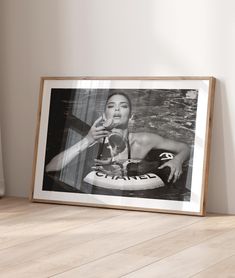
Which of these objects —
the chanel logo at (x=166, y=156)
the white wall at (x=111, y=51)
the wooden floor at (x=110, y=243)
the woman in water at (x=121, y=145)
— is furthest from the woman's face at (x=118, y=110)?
the wooden floor at (x=110, y=243)

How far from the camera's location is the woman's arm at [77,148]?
385 centimetres

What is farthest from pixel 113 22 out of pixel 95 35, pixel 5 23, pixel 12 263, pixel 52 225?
pixel 12 263

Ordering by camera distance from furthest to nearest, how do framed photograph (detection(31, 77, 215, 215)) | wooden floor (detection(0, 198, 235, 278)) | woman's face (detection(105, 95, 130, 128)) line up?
woman's face (detection(105, 95, 130, 128)), framed photograph (detection(31, 77, 215, 215)), wooden floor (detection(0, 198, 235, 278))

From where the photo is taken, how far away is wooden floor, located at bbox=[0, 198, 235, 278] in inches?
94.0

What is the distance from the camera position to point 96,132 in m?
3.86

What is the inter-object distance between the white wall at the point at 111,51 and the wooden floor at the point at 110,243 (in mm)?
468

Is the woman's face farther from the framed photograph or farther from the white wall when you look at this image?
the white wall

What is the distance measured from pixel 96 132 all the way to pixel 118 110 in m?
0.19

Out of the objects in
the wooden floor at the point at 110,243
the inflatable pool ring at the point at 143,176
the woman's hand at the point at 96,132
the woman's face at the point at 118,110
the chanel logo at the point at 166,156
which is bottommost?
the wooden floor at the point at 110,243

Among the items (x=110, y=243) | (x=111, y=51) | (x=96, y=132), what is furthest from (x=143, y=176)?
(x=110, y=243)

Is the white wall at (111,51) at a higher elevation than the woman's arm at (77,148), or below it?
higher

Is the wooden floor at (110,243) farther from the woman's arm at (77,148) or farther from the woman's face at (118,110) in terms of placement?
the woman's face at (118,110)

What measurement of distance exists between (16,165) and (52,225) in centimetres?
105

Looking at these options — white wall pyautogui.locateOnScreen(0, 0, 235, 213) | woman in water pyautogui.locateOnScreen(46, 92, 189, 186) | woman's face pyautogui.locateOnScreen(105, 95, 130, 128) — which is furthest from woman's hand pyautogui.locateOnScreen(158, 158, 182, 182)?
woman's face pyautogui.locateOnScreen(105, 95, 130, 128)
